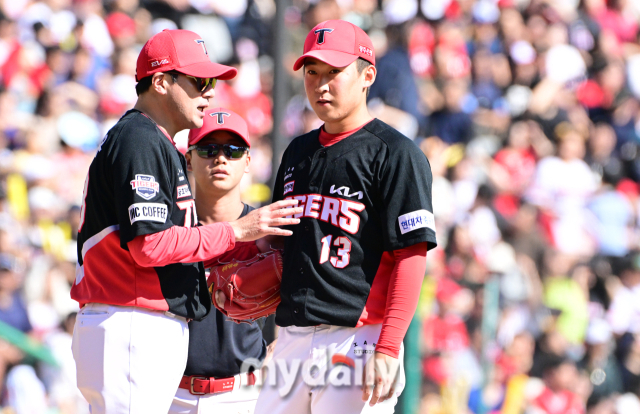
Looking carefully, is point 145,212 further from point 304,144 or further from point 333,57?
point 333,57

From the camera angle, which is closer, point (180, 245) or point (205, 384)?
point (180, 245)

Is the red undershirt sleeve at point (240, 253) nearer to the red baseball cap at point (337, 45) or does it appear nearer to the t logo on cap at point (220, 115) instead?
the t logo on cap at point (220, 115)

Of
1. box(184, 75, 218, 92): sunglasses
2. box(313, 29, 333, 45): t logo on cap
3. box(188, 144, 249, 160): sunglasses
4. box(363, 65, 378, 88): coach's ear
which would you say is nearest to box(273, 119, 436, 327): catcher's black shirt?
box(363, 65, 378, 88): coach's ear

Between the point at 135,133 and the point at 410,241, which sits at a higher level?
the point at 135,133

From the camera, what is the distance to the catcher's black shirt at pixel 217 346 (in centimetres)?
353

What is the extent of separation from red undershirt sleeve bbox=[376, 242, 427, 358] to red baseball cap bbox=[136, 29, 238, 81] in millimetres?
1085

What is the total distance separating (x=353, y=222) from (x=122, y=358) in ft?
3.30

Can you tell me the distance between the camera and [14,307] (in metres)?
6.24

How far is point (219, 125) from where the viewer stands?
3605mm

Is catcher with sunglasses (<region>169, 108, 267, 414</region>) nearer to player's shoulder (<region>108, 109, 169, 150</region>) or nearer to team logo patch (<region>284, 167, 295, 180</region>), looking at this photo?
team logo patch (<region>284, 167, 295, 180</region>)

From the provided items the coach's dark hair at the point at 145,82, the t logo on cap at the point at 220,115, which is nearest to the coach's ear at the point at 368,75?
the coach's dark hair at the point at 145,82

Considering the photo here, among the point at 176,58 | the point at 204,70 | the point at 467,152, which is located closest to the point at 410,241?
the point at 204,70

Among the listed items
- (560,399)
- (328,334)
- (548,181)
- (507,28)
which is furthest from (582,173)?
(328,334)

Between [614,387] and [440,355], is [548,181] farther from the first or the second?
[440,355]
